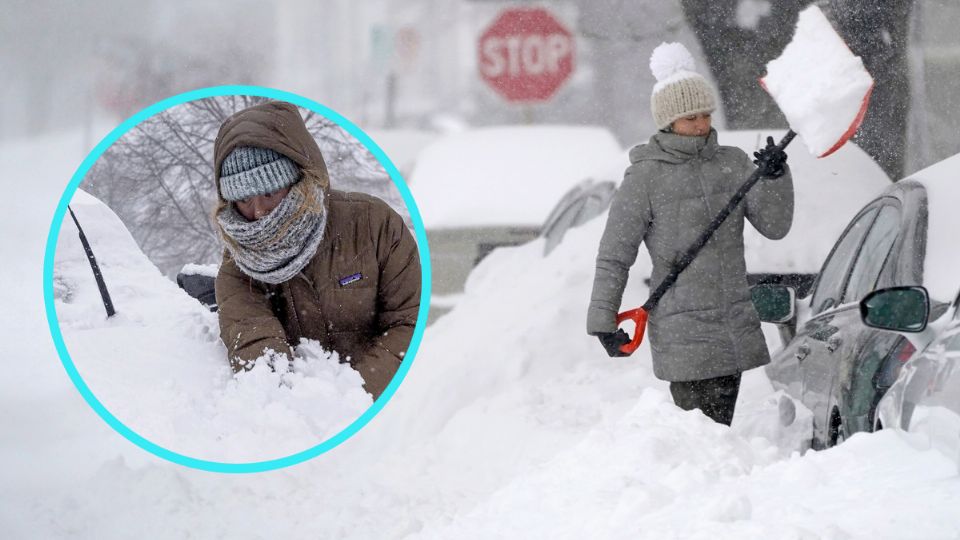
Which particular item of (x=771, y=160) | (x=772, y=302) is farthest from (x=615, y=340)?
(x=771, y=160)

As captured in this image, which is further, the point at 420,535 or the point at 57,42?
the point at 57,42

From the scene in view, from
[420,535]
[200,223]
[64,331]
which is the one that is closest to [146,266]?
[200,223]

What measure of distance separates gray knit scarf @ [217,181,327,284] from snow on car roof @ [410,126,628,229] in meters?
5.28

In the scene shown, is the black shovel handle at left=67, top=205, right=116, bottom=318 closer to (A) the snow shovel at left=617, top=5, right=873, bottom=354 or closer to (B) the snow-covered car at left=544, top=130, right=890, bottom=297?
(A) the snow shovel at left=617, top=5, right=873, bottom=354

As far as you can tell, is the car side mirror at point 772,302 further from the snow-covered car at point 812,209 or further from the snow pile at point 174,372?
the snow-covered car at point 812,209

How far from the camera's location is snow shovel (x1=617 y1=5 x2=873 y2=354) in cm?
429

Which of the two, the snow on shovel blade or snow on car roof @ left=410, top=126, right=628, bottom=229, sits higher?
the snow on shovel blade

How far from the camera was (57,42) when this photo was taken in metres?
6.71

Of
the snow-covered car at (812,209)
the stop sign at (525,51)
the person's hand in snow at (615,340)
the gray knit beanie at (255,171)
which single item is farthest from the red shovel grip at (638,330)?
the stop sign at (525,51)

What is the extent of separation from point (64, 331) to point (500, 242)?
17.4 ft

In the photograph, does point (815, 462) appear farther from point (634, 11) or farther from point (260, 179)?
point (634, 11)

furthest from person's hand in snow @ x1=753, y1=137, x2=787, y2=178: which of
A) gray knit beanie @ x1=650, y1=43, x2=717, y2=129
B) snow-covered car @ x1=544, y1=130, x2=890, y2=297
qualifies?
snow-covered car @ x1=544, y1=130, x2=890, y2=297

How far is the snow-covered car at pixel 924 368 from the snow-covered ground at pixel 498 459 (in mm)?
65

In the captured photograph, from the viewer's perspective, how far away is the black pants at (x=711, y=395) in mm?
4824
